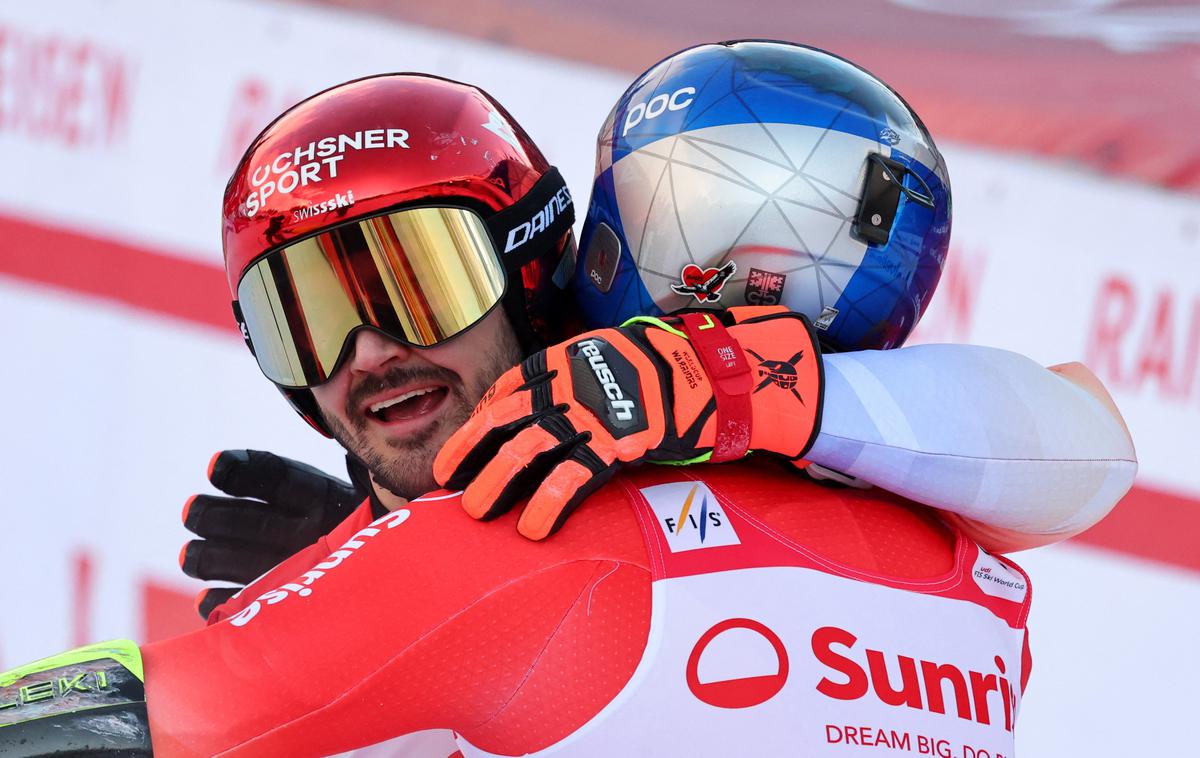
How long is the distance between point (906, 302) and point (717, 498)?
51 cm

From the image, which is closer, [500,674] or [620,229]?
[500,674]

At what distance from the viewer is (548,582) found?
139 cm

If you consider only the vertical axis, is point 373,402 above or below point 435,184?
below

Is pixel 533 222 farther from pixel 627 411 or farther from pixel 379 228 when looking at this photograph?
pixel 627 411

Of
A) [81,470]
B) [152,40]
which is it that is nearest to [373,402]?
[81,470]

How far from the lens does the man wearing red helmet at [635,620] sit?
52.7 inches

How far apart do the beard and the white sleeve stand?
623 millimetres

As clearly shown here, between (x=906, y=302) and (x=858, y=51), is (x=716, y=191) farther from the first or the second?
(x=858, y=51)

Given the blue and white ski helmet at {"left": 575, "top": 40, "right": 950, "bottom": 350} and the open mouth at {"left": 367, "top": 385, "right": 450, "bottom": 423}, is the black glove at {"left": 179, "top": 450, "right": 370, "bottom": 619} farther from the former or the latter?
the blue and white ski helmet at {"left": 575, "top": 40, "right": 950, "bottom": 350}

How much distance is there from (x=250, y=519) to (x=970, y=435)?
1588mm

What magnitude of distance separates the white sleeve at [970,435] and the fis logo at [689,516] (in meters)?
0.14

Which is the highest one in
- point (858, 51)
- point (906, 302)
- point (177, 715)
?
point (858, 51)

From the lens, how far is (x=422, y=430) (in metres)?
2.05

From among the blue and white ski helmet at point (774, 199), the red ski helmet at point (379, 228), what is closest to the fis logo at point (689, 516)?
the blue and white ski helmet at point (774, 199)
